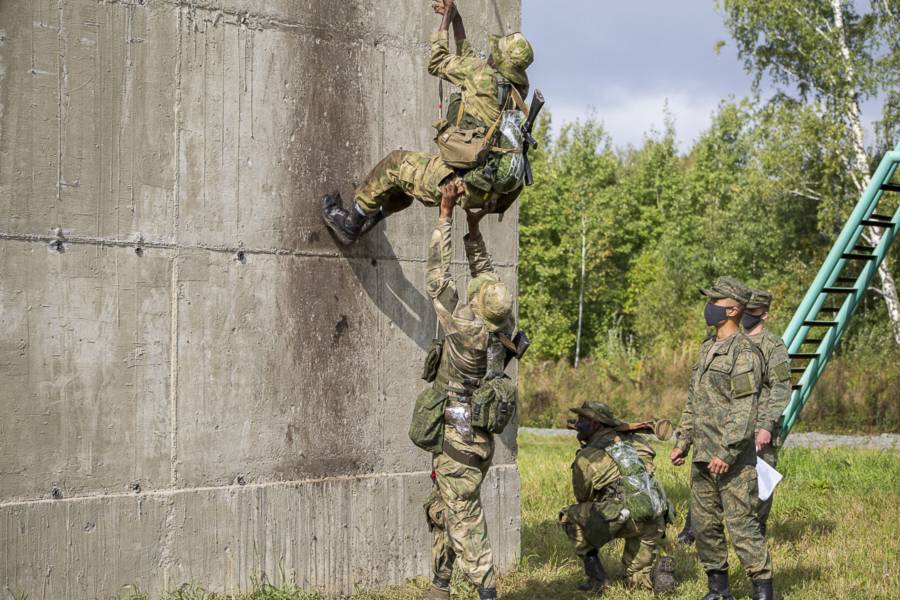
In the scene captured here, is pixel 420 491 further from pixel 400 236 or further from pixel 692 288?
pixel 692 288

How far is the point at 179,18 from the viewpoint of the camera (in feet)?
21.9

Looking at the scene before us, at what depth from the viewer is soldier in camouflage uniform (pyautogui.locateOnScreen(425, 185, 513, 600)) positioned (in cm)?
652

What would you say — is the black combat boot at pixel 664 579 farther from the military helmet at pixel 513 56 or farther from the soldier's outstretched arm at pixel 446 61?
the soldier's outstretched arm at pixel 446 61

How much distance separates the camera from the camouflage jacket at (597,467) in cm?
757

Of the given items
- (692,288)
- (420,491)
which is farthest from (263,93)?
(692,288)

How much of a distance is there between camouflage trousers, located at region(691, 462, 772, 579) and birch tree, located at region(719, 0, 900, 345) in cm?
2067

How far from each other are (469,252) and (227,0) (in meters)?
2.23

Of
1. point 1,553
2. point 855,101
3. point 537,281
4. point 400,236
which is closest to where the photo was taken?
point 1,553

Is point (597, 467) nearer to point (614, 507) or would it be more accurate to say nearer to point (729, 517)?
point (614, 507)

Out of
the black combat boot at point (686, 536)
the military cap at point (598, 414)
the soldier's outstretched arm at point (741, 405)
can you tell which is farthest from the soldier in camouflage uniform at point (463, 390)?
the black combat boot at point (686, 536)

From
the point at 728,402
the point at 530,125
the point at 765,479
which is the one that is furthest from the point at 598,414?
the point at 530,125

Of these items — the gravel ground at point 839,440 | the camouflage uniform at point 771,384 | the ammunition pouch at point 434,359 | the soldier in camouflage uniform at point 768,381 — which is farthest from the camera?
the gravel ground at point 839,440

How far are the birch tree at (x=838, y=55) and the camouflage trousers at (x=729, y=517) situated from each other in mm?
20666

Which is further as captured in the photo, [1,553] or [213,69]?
[213,69]
